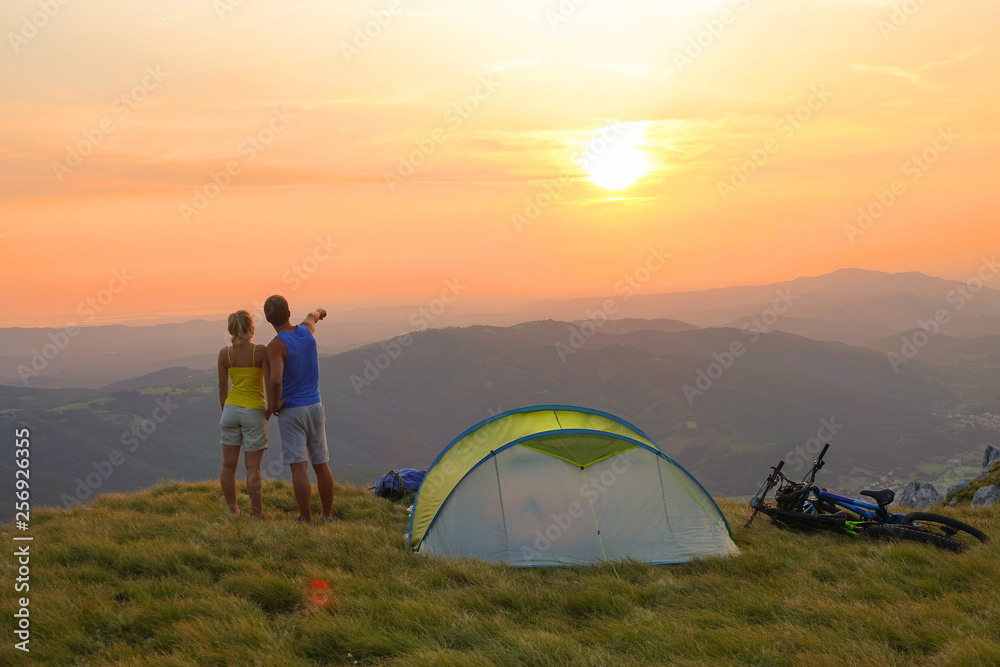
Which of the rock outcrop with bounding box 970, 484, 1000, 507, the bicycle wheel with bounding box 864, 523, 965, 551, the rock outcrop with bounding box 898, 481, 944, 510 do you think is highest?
the bicycle wheel with bounding box 864, 523, 965, 551

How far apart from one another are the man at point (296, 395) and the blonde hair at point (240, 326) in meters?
0.28

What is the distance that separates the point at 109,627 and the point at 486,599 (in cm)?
355

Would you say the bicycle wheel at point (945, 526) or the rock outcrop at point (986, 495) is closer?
the bicycle wheel at point (945, 526)

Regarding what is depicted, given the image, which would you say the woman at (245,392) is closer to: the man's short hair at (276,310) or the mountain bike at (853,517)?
the man's short hair at (276,310)

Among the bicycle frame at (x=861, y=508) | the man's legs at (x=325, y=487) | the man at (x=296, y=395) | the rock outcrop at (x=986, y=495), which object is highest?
the man at (x=296, y=395)

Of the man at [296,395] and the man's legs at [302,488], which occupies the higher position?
the man at [296,395]

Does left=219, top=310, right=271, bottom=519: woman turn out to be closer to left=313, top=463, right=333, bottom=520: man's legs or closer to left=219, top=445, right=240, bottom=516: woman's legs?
left=219, top=445, right=240, bottom=516: woman's legs

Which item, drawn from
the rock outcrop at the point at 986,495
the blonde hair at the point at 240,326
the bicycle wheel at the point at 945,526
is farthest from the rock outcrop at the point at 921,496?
the blonde hair at the point at 240,326

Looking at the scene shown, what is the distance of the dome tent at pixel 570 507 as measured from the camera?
848 cm

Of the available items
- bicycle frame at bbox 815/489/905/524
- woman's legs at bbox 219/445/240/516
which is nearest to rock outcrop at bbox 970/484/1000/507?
bicycle frame at bbox 815/489/905/524

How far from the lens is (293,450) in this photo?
8734mm

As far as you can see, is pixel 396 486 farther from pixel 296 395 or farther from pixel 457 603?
pixel 457 603

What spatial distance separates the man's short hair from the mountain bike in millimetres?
7626

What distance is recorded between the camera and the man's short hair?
8.73 m
